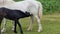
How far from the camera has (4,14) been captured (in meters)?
8.34

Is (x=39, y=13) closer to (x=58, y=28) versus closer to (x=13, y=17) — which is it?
(x=58, y=28)

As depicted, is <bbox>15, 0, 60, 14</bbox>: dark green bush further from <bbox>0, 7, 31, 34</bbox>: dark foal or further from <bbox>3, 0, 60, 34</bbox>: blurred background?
<bbox>0, 7, 31, 34</bbox>: dark foal

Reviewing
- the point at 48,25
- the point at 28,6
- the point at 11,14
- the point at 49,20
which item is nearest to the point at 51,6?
the point at 49,20

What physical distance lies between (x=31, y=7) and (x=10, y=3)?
83 cm

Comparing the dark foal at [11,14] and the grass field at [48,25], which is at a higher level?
the dark foal at [11,14]

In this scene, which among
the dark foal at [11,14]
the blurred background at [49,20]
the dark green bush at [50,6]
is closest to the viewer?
the dark foal at [11,14]

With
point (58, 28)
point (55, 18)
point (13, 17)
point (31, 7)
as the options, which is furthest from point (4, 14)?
→ point (55, 18)

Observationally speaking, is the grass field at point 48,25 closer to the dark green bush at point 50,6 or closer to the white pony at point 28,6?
the white pony at point 28,6

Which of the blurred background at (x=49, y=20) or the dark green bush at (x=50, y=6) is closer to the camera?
the blurred background at (x=49, y=20)

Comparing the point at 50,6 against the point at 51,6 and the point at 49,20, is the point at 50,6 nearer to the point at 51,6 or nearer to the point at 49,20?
the point at 51,6

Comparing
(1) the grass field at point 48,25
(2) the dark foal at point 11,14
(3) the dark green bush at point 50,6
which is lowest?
(1) the grass field at point 48,25

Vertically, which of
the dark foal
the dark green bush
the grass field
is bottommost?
the grass field

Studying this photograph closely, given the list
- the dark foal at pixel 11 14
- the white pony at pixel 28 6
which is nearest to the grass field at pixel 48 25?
the white pony at pixel 28 6

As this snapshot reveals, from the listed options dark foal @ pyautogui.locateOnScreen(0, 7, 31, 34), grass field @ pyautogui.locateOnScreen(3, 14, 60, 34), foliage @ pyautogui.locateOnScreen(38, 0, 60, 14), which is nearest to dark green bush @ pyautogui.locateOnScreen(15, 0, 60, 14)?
foliage @ pyautogui.locateOnScreen(38, 0, 60, 14)
